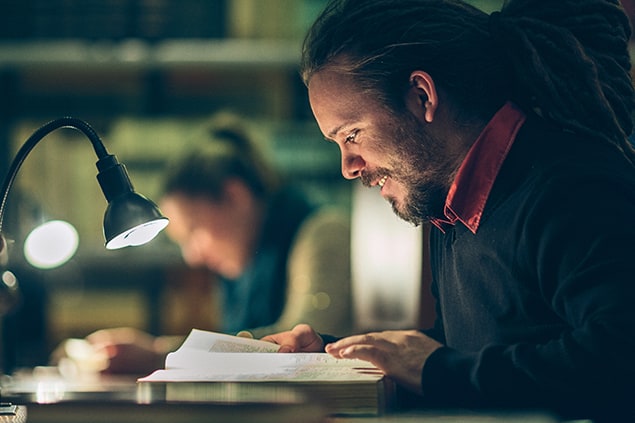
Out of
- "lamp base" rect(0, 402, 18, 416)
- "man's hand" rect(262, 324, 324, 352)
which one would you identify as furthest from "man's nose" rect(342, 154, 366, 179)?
"lamp base" rect(0, 402, 18, 416)

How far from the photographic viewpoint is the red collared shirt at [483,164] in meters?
1.19

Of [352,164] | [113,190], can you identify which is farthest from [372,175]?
[113,190]

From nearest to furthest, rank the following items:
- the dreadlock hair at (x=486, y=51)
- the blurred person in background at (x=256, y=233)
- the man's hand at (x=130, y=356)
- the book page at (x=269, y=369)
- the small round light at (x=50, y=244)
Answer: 1. the book page at (x=269, y=369)
2. the dreadlock hair at (x=486, y=51)
3. the man's hand at (x=130, y=356)
4. the small round light at (x=50, y=244)
5. the blurred person in background at (x=256, y=233)

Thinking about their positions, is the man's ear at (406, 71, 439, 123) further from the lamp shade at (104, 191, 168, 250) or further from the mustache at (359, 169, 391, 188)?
the lamp shade at (104, 191, 168, 250)

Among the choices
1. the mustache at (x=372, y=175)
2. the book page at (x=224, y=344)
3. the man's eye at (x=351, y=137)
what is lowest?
the book page at (x=224, y=344)

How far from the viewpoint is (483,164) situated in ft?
3.92

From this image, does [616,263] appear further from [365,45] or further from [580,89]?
[365,45]

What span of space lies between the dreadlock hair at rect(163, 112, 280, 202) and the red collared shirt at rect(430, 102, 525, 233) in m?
1.22

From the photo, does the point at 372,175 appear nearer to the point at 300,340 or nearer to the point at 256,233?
the point at 300,340

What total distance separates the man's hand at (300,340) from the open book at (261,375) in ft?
0.07

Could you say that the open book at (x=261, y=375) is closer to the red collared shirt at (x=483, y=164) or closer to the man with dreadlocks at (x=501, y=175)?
the man with dreadlocks at (x=501, y=175)

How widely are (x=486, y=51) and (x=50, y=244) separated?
1259mm

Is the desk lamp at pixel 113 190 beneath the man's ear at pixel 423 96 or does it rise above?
beneath

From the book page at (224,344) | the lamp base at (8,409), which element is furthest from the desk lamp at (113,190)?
the lamp base at (8,409)
